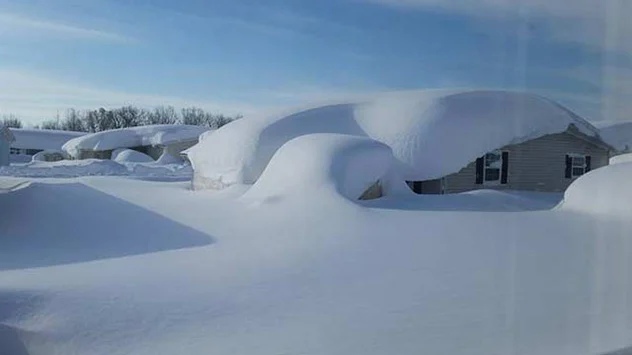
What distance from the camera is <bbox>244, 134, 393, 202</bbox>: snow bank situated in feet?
38.9

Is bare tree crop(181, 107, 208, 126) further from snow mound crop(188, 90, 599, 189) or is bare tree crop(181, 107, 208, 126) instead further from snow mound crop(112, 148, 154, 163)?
snow mound crop(188, 90, 599, 189)

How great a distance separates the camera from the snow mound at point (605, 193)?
10.8 meters

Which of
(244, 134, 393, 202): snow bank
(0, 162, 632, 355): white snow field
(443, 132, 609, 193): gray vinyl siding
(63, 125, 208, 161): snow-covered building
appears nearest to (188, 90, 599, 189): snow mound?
(443, 132, 609, 193): gray vinyl siding

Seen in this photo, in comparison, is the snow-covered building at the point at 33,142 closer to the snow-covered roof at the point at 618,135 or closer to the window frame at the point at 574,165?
the window frame at the point at 574,165

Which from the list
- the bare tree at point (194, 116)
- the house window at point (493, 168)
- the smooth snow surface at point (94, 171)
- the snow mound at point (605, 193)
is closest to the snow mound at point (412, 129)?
the house window at point (493, 168)

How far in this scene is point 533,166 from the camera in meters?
19.6

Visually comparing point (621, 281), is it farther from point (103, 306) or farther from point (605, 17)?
point (103, 306)

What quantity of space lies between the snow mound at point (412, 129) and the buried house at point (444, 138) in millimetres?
30

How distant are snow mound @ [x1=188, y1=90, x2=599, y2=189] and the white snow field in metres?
5.25

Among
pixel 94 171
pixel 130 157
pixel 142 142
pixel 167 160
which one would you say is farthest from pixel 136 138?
pixel 94 171

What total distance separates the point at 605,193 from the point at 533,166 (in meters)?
8.25

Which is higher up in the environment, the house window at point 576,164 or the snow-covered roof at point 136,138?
the snow-covered roof at point 136,138

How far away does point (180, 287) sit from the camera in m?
5.64

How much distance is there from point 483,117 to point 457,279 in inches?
521
